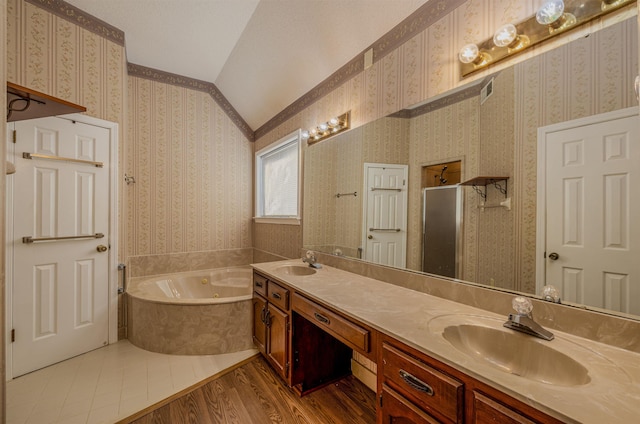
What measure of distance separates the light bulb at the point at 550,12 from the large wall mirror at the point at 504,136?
0.12 m

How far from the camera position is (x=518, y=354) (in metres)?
1.01

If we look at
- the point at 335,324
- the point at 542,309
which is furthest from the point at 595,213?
the point at 335,324

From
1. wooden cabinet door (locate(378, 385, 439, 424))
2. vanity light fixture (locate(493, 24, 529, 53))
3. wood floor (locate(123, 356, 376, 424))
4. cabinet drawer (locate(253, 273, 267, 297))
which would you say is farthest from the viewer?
cabinet drawer (locate(253, 273, 267, 297))

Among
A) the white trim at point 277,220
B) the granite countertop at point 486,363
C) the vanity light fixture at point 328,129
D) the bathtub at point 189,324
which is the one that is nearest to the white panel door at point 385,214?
the granite countertop at point 486,363

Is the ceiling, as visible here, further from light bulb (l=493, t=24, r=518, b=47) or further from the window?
light bulb (l=493, t=24, r=518, b=47)

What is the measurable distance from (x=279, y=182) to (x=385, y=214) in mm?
1866

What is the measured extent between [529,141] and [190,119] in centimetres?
348

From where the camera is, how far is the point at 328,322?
1.44 m

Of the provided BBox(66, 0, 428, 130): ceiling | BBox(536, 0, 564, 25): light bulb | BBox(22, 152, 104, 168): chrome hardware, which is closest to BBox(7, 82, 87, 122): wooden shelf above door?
BBox(22, 152, 104, 168): chrome hardware

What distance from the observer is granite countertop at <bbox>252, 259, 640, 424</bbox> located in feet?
2.10

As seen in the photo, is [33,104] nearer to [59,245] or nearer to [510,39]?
[59,245]

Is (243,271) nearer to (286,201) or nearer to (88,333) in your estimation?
(286,201)

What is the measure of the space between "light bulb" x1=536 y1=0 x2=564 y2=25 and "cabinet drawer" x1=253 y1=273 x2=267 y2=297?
2174 mm

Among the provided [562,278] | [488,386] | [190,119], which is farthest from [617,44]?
[190,119]
